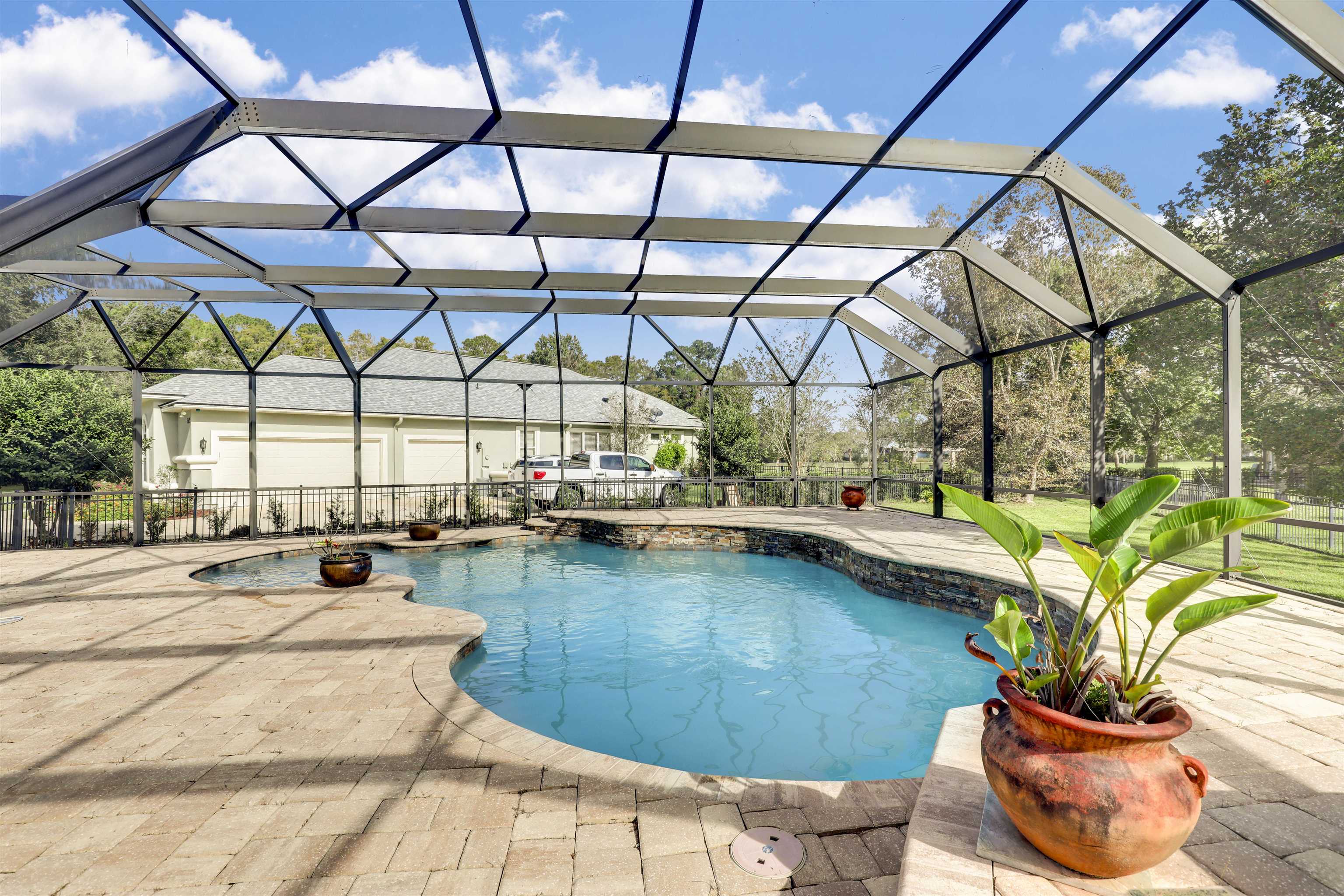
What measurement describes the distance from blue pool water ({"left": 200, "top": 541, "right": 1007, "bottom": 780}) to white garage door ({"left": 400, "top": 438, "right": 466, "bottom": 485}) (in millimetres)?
9682

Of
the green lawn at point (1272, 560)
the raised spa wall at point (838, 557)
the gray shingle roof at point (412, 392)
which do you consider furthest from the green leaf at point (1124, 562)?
the gray shingle roof at point (412, 392)

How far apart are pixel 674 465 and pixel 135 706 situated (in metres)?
17.2

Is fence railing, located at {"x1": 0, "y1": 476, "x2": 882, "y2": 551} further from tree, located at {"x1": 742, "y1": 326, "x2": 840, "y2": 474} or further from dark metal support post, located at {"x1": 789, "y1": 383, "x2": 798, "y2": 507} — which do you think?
tree, located at {"x1": 742, "y1": 326, "x2": 840, "y2": 474}

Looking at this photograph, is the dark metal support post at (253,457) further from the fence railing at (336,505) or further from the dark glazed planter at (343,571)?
the dark glazed planter at (343,571)

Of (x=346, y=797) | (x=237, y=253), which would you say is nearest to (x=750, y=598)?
(x=346, y=797)

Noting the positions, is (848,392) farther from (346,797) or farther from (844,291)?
(346,797)

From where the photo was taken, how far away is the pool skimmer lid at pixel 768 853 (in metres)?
2.27

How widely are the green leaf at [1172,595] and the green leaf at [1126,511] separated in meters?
0.17

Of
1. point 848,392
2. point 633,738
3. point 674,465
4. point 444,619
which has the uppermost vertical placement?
point 848,392

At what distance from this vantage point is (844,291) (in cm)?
1045

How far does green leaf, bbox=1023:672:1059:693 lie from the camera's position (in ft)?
5.83

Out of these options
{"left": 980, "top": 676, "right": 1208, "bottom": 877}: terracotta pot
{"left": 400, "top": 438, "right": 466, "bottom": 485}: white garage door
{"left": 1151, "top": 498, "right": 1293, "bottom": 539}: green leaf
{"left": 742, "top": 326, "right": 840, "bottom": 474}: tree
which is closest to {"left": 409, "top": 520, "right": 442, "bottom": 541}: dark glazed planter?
{"left": 400, "top": 438, "right": 466, "bottom": 485}: white garage door

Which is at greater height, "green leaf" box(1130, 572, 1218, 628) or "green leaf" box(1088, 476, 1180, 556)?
"green leaf" box(1088, 476, 1180, 556)

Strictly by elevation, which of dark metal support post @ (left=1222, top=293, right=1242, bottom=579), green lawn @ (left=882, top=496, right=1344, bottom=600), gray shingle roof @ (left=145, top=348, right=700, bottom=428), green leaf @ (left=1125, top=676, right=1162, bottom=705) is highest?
gray shingle roof @ (left=145, top=348, right=700, bottom=428)
